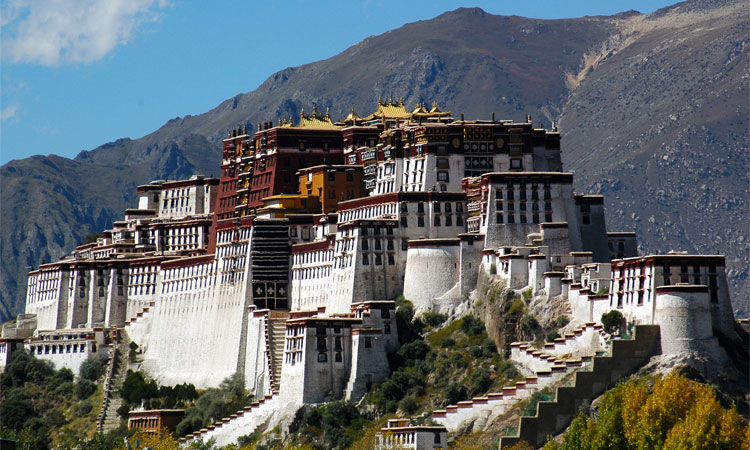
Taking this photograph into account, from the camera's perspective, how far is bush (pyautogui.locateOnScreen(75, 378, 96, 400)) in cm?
17638

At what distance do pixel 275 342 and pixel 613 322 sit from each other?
3898 cm

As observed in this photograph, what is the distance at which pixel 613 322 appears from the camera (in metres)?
128

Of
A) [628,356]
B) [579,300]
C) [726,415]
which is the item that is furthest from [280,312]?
[726,415]

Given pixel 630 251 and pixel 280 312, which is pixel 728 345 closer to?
pixel 630 251

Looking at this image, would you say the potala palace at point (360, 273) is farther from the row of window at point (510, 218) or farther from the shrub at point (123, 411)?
the shrub at point (123, 411)

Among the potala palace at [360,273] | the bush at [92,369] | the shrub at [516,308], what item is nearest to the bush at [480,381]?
the potala palace at [360,273]

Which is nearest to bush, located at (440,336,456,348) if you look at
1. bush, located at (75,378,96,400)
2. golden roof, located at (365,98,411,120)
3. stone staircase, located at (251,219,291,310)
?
stone staircase, located at (251,219,291,310)

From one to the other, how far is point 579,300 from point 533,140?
34825 millimetres

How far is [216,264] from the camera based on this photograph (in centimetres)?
17375

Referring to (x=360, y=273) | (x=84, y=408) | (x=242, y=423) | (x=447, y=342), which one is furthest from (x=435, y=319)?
(x=84, y=408)

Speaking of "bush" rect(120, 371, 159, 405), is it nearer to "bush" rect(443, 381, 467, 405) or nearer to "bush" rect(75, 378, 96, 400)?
"bush" rect(75, 378, 96, 400)

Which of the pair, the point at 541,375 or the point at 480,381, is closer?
the point at 541,375

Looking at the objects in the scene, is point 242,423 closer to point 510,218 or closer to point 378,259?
point 378,259

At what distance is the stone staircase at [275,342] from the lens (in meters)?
151
